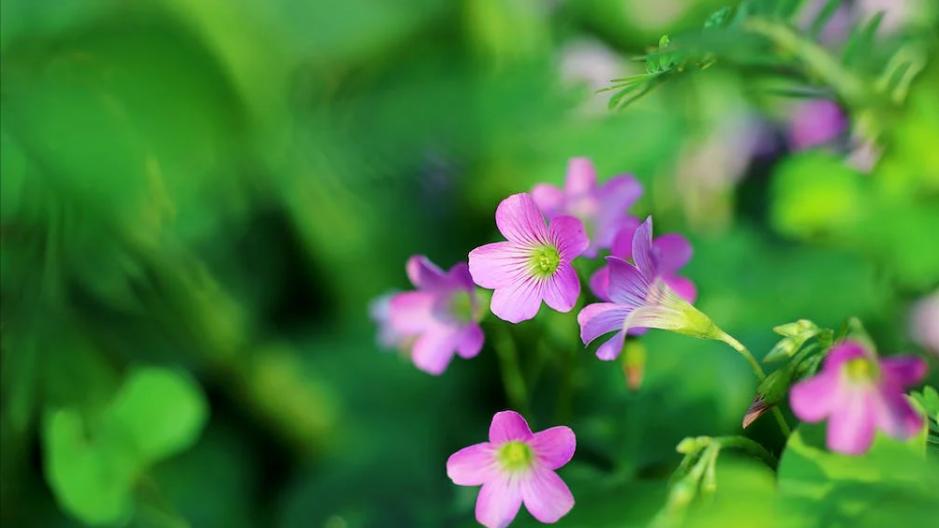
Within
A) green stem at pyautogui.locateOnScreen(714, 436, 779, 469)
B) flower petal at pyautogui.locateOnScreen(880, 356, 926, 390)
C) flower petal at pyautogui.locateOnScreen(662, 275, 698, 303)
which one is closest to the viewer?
flower petal at pyautogui.locateOnScreen(880, 356, 926, 390)

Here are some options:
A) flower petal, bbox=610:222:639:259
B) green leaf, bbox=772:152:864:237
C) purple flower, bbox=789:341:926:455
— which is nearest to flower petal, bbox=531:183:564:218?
flower petal, bbox=610:222:639:259

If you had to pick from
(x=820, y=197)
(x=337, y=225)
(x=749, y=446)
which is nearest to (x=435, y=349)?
(x=749, y=446)

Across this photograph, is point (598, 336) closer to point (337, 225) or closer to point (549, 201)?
point (549, 201)

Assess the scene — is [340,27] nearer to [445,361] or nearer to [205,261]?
[205,261]

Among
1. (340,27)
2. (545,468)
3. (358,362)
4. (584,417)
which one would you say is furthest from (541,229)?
(340,27)

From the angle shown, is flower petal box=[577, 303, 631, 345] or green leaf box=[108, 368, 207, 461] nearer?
flower petal box=[577, 303, 631, 345]

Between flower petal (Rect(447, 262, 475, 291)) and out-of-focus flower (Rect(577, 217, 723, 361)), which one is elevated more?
out-of-focus flower (Rect(577, 217, 723, 361))

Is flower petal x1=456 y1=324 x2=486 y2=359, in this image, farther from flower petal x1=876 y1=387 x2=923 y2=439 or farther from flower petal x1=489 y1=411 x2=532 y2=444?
flower petal x1=876 y1=387 x2=923 y2=439
